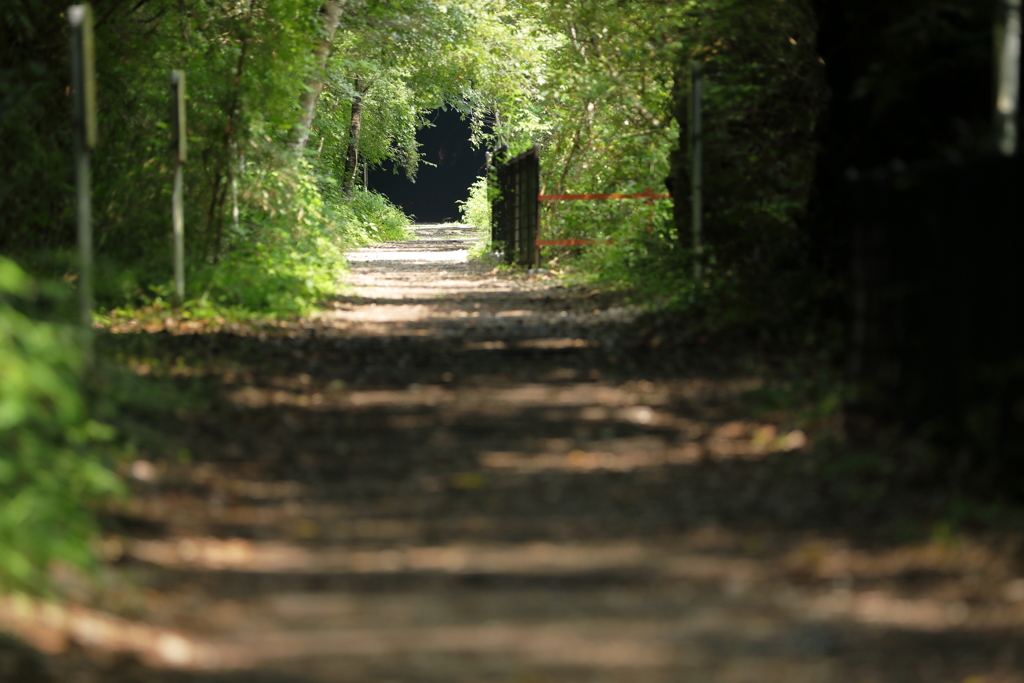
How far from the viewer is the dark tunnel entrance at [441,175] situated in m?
62.7

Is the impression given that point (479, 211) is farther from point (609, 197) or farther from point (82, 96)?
point (82, 96)

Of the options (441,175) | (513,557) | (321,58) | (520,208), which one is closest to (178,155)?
(513,557)

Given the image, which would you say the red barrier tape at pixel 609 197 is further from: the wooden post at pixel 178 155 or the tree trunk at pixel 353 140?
the tree trunk at pixel 353 140

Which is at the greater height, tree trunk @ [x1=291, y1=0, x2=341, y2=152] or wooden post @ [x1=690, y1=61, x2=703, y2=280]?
tree trunk @ [x1=291, y1=0, x2=341, y2=152]

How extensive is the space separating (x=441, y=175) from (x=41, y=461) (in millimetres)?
59173

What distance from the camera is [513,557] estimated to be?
4.50 m

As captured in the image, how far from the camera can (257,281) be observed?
13055 mm

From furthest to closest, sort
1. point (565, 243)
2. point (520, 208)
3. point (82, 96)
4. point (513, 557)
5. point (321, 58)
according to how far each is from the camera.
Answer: point (520, 208) → point (565, 243) → point (321, 58) → point (82, 96) → point (513, 557)

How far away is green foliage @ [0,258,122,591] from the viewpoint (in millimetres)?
3902

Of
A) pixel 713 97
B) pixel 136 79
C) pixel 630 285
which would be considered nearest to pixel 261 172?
pixel 136 79

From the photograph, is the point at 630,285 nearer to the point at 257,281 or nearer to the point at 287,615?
the point at 257,281

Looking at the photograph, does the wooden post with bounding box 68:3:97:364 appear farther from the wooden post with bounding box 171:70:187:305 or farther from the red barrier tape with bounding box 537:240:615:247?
the red barrier tape with bounding box 537:240:615:247

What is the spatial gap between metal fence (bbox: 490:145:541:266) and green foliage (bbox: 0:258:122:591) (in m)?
15.4

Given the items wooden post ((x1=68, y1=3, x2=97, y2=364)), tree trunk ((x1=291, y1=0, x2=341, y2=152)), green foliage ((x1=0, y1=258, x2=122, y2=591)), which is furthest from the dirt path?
tree trunk ((x1=291, y1=0, x2=341, y2=152))
